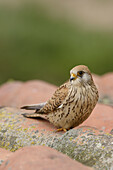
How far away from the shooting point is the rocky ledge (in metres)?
3.28

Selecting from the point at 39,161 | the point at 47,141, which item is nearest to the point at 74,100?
the point at 47,141

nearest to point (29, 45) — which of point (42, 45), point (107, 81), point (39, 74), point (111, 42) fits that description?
point (42, 45)

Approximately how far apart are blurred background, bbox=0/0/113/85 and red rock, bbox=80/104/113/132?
936 cm

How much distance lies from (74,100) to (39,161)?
2065mm

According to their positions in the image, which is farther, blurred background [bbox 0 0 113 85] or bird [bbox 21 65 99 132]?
blurred background [bbox 0 0 113 85]

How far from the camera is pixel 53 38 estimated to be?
20203 mm

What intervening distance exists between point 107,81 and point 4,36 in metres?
12.1

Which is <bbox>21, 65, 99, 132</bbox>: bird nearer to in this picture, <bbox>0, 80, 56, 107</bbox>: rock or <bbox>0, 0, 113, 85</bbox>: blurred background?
<bbox>0, 80, 56, 107</bbox>: rock

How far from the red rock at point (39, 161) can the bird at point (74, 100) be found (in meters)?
1.80

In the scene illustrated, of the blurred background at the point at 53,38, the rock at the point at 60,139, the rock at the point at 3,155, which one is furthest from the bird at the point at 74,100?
the blurred background at the point at 53,38

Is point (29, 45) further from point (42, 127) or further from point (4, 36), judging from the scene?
point (42, 127)

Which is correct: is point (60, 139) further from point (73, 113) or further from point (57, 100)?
point (57, 100)

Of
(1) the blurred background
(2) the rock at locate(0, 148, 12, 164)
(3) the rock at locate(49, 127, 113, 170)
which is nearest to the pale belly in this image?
(3) the rock at locate(49, 127, 113, 170)

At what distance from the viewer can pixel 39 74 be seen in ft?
55.7
